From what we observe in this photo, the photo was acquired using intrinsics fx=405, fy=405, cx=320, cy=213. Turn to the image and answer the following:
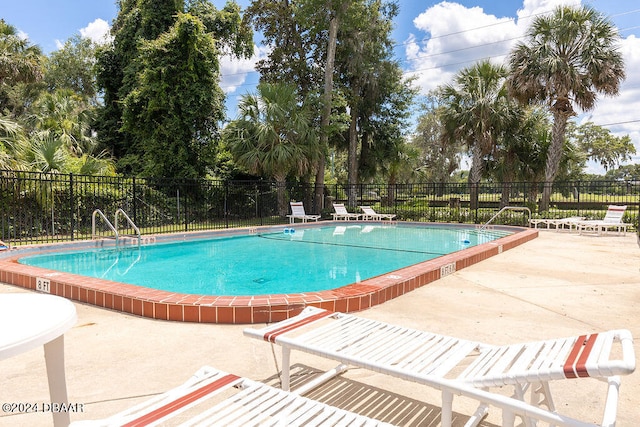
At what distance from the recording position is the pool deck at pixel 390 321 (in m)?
2.17

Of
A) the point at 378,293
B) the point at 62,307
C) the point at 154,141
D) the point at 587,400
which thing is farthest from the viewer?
the point at 154,141

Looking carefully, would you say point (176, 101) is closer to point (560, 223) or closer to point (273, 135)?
point (273, 135)

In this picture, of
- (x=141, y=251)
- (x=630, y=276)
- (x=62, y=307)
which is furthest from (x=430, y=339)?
(x=141, y=251)

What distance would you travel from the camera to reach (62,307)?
1534mm

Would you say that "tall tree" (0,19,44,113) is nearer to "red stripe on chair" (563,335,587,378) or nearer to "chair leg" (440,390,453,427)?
"chair leg" (440,390,453,427)

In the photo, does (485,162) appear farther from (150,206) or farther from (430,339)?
(430,339)

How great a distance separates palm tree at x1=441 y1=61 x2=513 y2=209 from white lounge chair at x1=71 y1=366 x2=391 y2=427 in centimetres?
1545

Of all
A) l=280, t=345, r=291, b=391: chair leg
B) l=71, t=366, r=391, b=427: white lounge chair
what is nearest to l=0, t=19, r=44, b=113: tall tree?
l=280, t=345, r=291, b=391: chair leg

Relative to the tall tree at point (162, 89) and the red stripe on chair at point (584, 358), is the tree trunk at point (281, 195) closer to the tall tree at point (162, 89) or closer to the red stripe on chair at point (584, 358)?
the tall tree at point (162, 89)

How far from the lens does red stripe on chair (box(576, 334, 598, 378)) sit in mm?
1375

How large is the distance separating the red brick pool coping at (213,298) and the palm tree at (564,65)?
1254 centimetres

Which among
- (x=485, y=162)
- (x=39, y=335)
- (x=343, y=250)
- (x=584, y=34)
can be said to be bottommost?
(x=343, y=250)

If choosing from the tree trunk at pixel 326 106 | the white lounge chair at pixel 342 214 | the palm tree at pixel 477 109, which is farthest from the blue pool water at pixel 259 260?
the palm tree at pixel 477 109

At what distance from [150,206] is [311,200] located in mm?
6562
